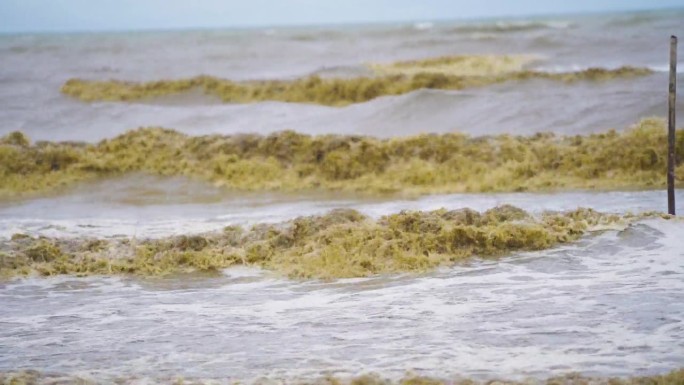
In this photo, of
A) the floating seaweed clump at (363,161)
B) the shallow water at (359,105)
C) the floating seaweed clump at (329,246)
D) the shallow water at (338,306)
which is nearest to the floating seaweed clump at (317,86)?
the shallow water at (359,105)

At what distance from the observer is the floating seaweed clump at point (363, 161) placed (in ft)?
43.8

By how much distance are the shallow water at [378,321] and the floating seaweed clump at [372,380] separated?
4.3 inches

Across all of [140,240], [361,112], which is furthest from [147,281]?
[361,112]

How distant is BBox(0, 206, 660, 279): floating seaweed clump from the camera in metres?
8.48

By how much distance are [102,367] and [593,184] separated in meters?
9.11

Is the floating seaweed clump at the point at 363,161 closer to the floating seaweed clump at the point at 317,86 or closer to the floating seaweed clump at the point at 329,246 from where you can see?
the floating seaweed clump at the point at 329,246

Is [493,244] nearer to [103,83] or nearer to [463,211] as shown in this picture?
[463,211]

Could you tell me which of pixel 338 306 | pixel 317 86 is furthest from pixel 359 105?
pixel 338 306

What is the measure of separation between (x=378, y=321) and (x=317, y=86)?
18.0m

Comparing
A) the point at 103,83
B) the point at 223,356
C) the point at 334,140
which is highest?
the point at 103,83

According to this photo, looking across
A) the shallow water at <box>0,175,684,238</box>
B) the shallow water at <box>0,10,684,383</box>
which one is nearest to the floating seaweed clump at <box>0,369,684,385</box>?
the shallow water at <box>0,10,684,383</box>

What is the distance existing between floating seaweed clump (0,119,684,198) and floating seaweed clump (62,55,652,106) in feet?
23.8

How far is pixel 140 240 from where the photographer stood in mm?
9555

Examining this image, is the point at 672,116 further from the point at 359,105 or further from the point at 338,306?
the point at 359,105
